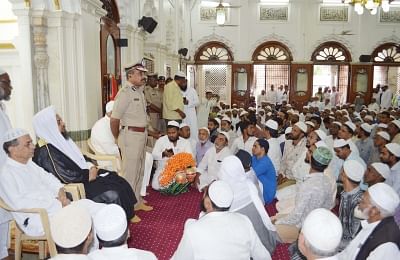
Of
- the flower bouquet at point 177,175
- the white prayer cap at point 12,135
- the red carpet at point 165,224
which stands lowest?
the red carpet at point 165,224

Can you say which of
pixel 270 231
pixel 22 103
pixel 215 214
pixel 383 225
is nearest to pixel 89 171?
pixel 22 103

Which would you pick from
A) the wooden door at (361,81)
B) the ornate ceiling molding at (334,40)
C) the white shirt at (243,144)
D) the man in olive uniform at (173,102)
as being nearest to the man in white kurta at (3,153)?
the white shirt at (243,144)

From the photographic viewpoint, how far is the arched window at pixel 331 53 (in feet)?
44.6

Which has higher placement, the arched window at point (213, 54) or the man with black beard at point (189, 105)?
the arched window at point (213, 54)

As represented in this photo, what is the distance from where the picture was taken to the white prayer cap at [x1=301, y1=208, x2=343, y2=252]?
1.54 metres

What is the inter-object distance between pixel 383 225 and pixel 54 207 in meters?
2.00

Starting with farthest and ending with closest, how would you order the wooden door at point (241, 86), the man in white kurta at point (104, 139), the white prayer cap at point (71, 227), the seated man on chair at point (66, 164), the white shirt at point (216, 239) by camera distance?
the wooden door at point (241, 86), the man in white kurta at point (104, 139), the seated man on chair at point (66, 164), the white shirt at point (216, 239), the white prayer cap at point (71, 227)

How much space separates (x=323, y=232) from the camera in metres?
1.55

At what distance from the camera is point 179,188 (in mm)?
4543

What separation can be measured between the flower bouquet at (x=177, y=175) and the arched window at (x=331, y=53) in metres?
10.2

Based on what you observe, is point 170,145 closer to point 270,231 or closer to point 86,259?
point 270,231

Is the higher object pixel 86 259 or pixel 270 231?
pixel 86 259

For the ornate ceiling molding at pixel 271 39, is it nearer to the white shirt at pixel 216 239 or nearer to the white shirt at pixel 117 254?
the white shirt at pixel 216 239

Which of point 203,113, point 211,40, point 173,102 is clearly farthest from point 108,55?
point 211,40
